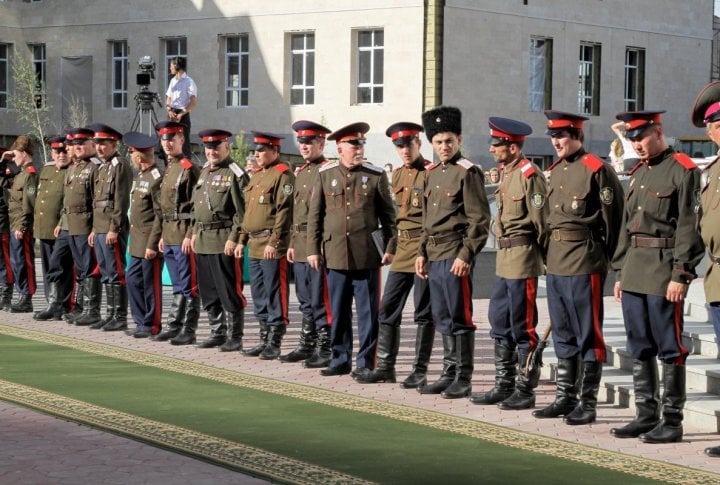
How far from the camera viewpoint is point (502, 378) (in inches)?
403

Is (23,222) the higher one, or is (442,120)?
(442,120)

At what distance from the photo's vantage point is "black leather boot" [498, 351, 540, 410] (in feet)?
32.7

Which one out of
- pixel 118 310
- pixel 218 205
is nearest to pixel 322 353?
pixel 218 205

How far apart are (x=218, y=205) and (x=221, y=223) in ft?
0.53

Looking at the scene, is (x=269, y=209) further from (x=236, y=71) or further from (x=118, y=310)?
(x=236, y=71)

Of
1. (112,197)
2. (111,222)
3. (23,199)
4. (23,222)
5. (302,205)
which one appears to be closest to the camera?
(302,205)

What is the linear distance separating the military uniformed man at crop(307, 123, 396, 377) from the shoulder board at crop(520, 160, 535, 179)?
5.95 ft

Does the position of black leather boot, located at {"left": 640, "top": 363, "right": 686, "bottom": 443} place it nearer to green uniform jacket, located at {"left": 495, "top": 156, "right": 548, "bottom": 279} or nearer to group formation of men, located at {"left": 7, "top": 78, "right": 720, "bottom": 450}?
group formation of men, located at {"left": 7, "top": 78, "right": 720, "bottom": 450}

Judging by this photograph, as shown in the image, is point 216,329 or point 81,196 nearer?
point 216,329

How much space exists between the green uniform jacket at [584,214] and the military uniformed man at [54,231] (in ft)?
25.1

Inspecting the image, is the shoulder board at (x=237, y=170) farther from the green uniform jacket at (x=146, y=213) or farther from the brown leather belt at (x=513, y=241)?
the brown leather belt at (x=513, y=241)

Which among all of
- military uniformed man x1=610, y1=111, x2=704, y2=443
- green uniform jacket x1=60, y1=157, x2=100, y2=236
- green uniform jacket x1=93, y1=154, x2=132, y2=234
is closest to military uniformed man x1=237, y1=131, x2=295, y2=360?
green uniform jacket x1=93, y1=154, x2=132, y2=234

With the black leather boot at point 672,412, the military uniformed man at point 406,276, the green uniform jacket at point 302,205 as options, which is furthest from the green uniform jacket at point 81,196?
the black leather boot at point 672,412

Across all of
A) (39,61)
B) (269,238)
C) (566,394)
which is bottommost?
(566,394)
